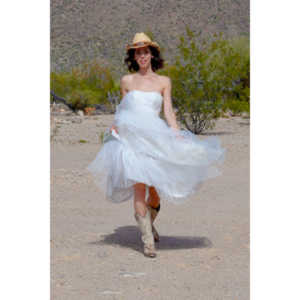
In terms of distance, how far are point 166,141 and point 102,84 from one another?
29886 millimetres

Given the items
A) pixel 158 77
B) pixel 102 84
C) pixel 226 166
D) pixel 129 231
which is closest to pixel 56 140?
pixel 226 166

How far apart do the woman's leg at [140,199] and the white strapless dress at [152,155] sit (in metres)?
0.10

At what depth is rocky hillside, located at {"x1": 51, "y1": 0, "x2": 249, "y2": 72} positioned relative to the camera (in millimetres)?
61281

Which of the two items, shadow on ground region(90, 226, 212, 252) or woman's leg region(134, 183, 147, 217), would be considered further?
shadow on ground region(90, 226, 212, 252)

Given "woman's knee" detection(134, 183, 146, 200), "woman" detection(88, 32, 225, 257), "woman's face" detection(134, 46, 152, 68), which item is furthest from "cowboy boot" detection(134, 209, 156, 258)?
"woman's face" detection(134, 46, 152, 68)

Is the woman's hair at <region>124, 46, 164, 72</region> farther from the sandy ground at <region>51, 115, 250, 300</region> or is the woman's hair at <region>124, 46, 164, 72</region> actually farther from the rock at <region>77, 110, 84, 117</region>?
the rock at <region>77, 110, 84, 117</region>

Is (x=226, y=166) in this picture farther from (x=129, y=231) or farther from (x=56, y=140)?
(x=56, y=140)

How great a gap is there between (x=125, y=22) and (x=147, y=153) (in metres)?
60.1

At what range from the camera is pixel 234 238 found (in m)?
6.38

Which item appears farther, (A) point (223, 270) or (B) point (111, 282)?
(A) point (223, 270)

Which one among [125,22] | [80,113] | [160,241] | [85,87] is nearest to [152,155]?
[160,241]

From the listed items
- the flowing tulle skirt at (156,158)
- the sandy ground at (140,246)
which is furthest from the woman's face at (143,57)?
the sandy ground at (140,246)

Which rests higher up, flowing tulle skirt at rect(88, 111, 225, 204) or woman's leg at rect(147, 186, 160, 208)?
flowing tulle skirt at rect(88, 111, 225, 204)

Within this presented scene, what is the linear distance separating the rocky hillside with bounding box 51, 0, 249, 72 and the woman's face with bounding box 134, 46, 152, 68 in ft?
179
